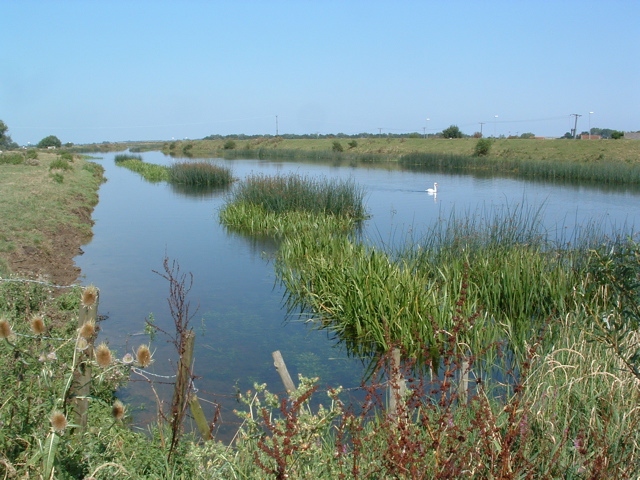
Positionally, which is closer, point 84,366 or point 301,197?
point 84,366

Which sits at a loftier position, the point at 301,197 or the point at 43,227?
the point at 301,197

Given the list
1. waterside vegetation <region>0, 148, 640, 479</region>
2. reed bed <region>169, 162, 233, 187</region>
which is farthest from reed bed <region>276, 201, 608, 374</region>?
reed bed <region>169, 162, 233, 187</region>

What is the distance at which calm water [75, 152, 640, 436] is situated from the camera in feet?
22.6

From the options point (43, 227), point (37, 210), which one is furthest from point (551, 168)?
point (43, 227)

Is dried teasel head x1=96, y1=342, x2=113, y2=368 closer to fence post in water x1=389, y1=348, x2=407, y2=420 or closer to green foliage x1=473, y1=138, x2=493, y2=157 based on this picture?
fence post in water x1=389, y1=348, x2=407, y2=420

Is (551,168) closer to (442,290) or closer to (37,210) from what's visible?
(37,210)

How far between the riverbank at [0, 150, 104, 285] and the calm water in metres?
0.48

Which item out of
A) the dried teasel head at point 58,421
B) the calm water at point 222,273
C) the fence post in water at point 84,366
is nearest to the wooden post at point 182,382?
the calm water at point 222,273

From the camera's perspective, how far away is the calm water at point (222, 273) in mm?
6895

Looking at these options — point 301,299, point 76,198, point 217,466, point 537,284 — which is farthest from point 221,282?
point 76,198

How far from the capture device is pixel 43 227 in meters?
12.7

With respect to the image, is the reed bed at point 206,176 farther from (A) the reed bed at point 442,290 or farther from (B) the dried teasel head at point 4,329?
(B) the dried teasel head at point 4,329

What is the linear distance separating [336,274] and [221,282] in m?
3.31

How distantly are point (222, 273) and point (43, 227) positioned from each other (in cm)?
434
